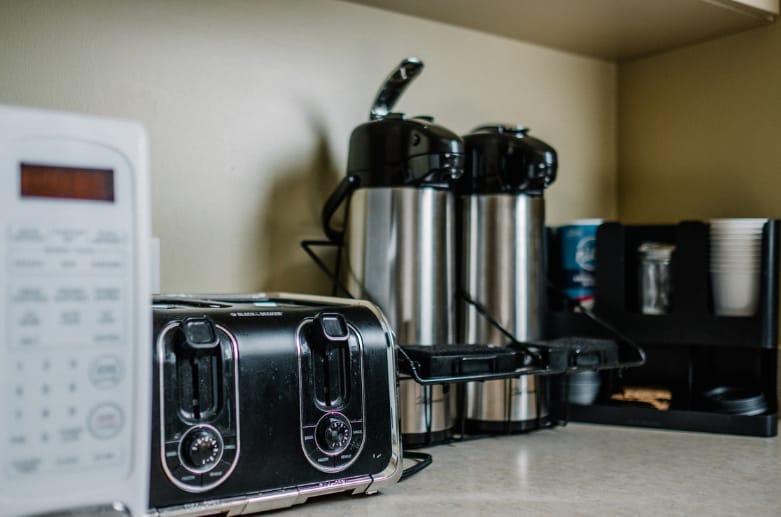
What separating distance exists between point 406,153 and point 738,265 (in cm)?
52

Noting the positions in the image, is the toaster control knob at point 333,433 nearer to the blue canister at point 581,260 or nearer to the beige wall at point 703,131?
the blue canister at point 581,260

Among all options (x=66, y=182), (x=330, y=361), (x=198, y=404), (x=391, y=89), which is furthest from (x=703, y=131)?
(x=66, y=182)

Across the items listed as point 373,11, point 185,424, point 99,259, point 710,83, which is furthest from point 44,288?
point 710,83

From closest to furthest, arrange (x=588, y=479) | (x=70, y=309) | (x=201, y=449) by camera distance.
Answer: (x=70, y=309), (x=201, y=449), (x=588, y=479)

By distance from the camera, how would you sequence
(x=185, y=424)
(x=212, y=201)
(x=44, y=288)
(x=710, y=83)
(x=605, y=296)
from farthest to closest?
(x=710, y=83)
(x=605, y=296)
(x=212, y=201)
(x=185, y=424)
(x=44, y=288)

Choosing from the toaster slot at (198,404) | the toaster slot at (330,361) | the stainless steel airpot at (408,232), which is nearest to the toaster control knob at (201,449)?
the toaster slot at (198,404)

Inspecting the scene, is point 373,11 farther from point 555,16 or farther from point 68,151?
point 68,151

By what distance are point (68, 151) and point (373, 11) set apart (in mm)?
852

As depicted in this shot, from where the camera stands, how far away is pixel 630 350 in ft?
4.04

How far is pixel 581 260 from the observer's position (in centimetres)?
125

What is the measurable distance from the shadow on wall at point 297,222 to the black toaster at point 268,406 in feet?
1.02

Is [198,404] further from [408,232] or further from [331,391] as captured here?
[408,232]

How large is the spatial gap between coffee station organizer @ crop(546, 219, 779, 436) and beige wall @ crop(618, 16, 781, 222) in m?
0.18

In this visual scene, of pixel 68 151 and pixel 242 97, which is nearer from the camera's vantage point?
pixel 68 151
